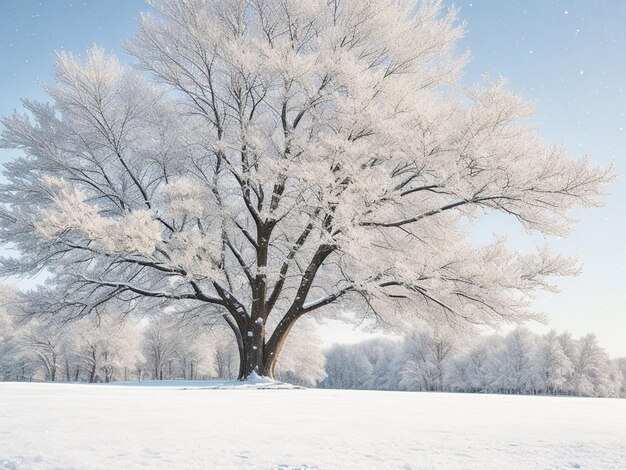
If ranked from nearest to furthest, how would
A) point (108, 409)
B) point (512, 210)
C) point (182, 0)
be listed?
point (108, 409)
point (512, 210)
point (182, 0)

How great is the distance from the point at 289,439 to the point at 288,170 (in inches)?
273

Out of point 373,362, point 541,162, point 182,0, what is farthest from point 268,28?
point 373,362

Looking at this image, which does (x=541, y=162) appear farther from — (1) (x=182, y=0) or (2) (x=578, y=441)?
(1) (x=182, y=0)

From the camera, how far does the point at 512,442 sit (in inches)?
131

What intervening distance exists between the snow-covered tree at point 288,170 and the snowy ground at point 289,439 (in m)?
4.88

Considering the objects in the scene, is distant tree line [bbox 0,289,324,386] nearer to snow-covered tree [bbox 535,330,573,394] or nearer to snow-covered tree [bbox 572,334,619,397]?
snow-covered tree [bbox 535,330,573,394]

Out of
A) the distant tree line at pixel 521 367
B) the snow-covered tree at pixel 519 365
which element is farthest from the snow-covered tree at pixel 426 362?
the snow-covered tree at pixel 519 365

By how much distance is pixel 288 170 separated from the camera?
952cm

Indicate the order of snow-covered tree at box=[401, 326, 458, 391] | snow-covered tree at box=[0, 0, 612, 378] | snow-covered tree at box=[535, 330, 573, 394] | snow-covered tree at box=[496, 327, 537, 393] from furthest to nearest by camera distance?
1. snow-covered tree at box=[496, 327, 537, 393]
2. snow-covered tree at box=[401, 326, 458, 391]
3. snow-covered tree at box=[535, 330, 573, 394]
4. snow-covered tree at box=[0, 0, 612, 378]

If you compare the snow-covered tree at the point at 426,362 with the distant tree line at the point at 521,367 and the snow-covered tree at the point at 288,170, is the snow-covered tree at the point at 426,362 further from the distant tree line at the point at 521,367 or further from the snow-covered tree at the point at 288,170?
the snow-covered tree at the point at 288,170

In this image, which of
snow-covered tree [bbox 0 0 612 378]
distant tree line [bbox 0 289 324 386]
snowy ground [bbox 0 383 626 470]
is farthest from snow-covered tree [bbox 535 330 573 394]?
snowy ground [bbox 0 383 626 470]

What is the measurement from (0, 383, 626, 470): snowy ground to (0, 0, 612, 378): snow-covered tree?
488 centimetres

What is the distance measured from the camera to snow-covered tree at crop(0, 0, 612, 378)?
9.35m

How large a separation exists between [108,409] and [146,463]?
2544 millimetres
